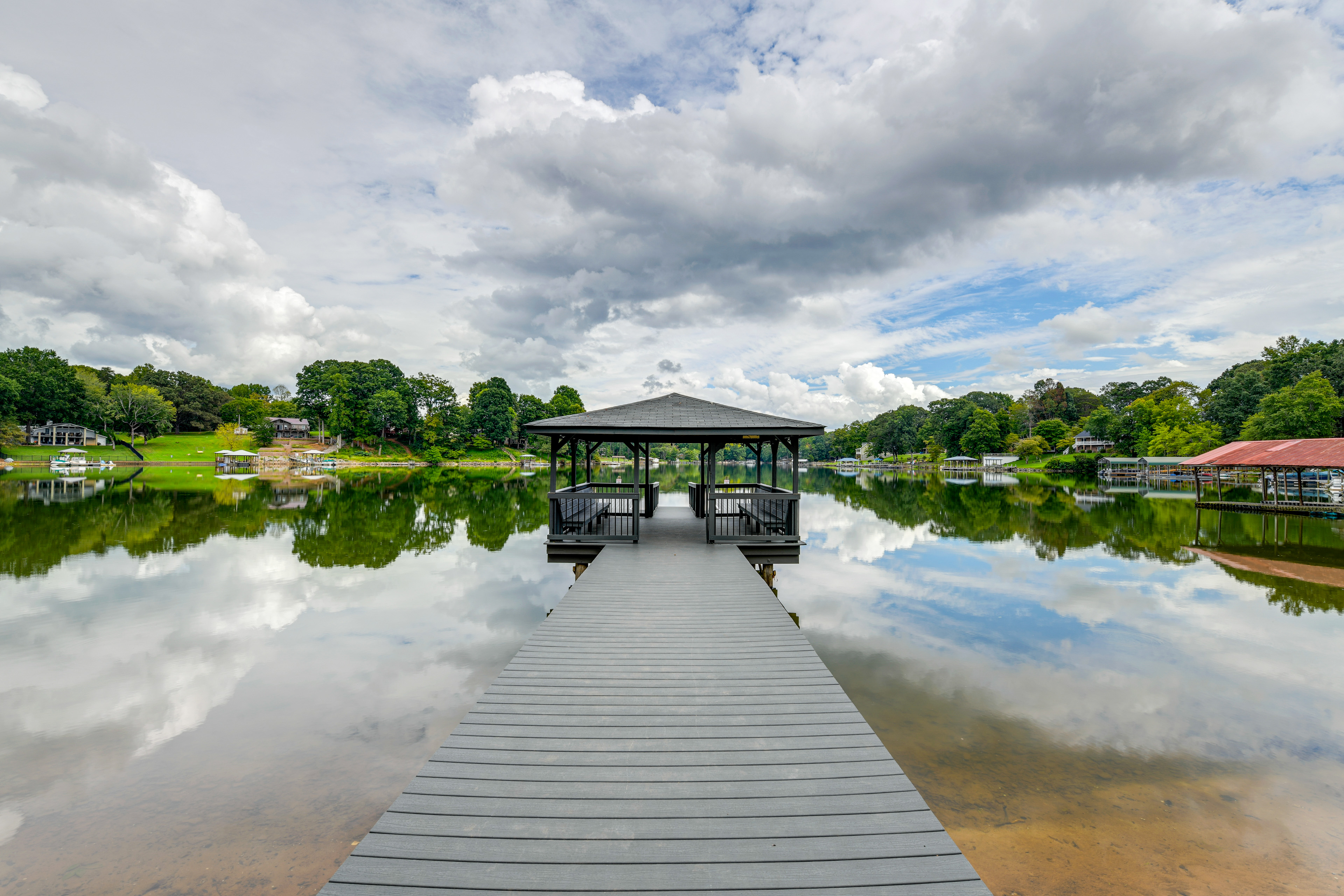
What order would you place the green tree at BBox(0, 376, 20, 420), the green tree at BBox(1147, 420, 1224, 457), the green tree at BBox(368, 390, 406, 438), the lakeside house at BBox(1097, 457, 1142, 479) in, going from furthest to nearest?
the green tree at BBox(368, 390, 406, 438), the lakeside house at BBox(1097, 457, 1142, 479), the green tree at BBox(0, 376, 20, 420), the green tree at BBox(1147, 420, 1224, 457)

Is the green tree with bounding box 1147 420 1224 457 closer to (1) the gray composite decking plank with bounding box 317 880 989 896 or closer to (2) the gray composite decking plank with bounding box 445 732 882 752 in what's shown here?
(2) the gray composite decking plank with bounding box 445 732 882 752

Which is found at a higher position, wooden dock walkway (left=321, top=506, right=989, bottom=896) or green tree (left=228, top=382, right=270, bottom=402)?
green tree (left=228, top=382, right=270, bottom=402)

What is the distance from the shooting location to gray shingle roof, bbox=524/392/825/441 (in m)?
10.2

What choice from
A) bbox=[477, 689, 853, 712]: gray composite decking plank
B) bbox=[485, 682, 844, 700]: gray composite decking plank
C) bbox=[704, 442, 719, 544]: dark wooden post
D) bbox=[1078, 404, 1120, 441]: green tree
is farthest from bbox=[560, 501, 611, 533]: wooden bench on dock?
bbox=[1078, 404, 1120, 441]: green tree

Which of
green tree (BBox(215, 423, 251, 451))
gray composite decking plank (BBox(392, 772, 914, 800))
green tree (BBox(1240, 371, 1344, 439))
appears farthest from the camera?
green tree (BBox(215, 423, 251, 451))

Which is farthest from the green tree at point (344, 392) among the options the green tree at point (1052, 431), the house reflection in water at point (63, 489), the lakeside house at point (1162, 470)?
the green tree at point (1052, 431)

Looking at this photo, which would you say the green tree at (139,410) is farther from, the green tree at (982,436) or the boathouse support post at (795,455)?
the green tree at (982,436)

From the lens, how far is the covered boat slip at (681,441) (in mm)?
10273

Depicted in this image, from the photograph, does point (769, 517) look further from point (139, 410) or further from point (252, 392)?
point (252, 392)

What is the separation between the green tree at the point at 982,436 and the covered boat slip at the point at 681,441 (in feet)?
249

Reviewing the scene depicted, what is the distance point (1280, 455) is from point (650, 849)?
33161 millimetres

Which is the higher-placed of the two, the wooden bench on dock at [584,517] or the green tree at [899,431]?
the green tree at [899,431]

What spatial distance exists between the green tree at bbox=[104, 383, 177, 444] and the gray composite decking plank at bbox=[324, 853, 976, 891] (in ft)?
267

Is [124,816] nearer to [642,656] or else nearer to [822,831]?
[642,656]
